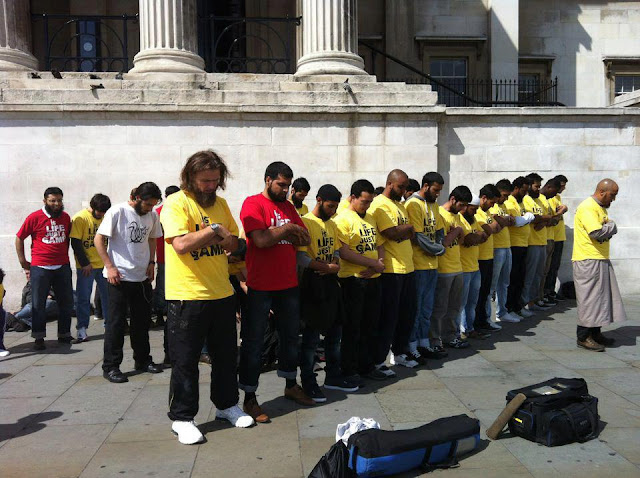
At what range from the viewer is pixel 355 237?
6195 millimetres

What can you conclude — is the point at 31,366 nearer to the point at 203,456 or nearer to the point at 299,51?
the point at 203,456

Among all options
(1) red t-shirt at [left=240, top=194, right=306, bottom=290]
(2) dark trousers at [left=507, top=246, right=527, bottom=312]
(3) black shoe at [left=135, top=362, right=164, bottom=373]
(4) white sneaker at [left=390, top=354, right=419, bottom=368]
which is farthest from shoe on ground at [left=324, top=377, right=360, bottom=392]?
(2) dark trousers at [left=507, top=246, right=527, bottom=312]

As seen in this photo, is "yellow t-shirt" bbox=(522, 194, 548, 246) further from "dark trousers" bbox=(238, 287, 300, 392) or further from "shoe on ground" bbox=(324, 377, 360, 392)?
"dark trousers" bbox=(238, 287, 300, 392)

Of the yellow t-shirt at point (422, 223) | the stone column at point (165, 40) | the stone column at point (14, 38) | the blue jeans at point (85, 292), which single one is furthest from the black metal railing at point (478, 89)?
the yellow t-shirt at point (422, 223)

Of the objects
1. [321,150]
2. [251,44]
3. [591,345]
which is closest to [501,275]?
[591,345]

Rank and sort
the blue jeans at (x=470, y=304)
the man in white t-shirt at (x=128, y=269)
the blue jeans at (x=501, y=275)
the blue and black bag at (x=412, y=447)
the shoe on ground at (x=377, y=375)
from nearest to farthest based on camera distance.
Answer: the blue and black bag at (x=412, y=447), the shoe on ground at (x=377, y=375), the man in white t-shirt at (x=128, y=269), the blue jeans at (x=470, y=304), the blue jeans at (x=501, y=275)

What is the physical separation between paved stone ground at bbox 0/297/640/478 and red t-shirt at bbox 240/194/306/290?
1.16m

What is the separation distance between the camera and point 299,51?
1344 cm

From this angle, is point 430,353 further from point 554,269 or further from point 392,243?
point 554,269

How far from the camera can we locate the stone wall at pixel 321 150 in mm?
10922

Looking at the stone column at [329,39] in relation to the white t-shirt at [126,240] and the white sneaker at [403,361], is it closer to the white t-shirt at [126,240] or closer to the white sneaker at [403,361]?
the white t-shirt at [126,240]

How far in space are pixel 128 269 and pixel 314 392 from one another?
7.95 feet

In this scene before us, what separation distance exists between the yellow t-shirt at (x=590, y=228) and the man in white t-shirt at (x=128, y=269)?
16.6 ft

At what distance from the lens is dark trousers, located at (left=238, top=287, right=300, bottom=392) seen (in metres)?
5.38
